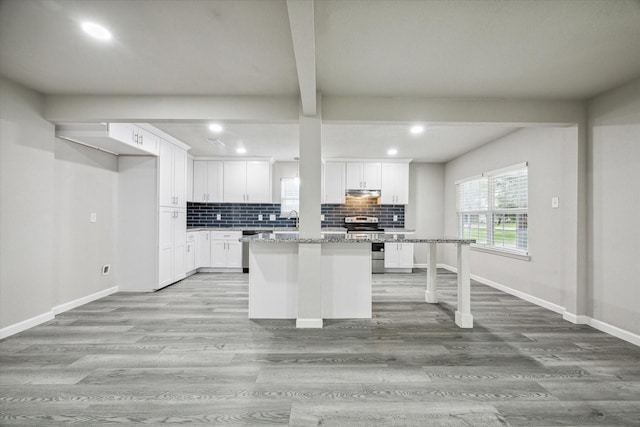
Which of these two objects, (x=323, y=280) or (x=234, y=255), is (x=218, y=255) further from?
(x=323, y=280)

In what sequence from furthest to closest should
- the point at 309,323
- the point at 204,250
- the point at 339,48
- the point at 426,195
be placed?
the point at 426,195
the point at 204,250
the point at 309,323
the point at 339,48

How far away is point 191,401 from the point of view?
1.74m

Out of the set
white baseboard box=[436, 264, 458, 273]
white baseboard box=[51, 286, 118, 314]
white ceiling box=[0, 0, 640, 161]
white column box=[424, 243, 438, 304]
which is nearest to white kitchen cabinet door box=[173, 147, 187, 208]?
white baseboard box=[51, 286, 118, 314]

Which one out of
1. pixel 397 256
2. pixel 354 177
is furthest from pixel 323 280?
Answer: pixel 354 177

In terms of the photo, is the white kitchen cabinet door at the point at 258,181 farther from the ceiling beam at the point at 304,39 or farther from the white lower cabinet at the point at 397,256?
the ceiling beam at the point at 304,39

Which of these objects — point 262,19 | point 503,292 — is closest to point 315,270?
point 262,19

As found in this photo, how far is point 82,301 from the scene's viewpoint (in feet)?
11.8

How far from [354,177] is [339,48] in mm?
4027

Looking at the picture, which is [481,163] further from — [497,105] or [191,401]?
[191,401]

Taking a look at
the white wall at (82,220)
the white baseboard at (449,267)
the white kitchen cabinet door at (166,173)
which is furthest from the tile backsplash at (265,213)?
the white wall at (82,220)

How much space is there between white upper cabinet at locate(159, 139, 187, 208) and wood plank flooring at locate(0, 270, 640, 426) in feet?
6.17

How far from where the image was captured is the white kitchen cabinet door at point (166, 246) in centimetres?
430

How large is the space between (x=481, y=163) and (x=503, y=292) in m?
2.15

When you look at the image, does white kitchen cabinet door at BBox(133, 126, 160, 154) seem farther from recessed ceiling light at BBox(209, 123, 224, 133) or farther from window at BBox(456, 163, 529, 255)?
window at BBox(456, 163, 529, 255)
